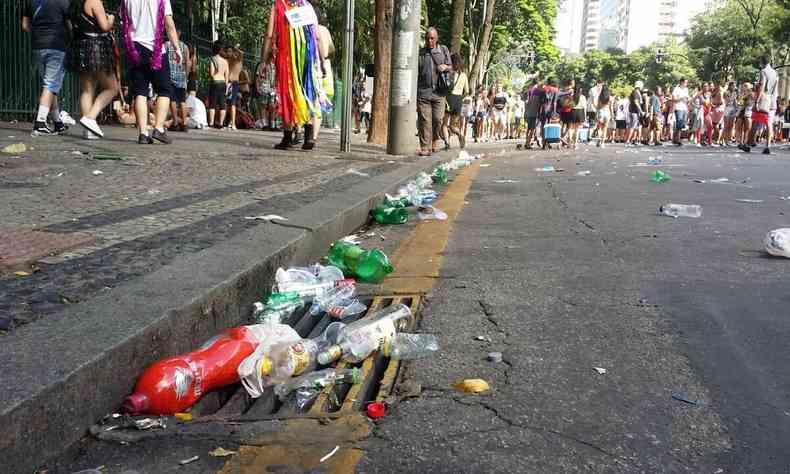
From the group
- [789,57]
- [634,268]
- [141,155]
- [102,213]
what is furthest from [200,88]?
[789,57]

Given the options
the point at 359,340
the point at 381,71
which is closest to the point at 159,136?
the point at 381,71

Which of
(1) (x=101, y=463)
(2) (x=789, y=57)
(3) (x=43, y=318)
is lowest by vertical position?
(1) (x=101, y=463)

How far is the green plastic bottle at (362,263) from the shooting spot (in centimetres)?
389

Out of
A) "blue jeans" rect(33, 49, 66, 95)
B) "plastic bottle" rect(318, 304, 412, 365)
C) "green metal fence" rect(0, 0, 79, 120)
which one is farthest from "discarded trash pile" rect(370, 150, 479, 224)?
"green metal fence" rect(0, 0, 79, 120)

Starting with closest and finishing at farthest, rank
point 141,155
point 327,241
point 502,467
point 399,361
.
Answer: point 502,467 < point 399,361 < point 327,241 < point 141,155

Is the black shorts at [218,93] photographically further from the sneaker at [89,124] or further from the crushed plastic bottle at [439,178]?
the crushed plastic bottle at [439,178]

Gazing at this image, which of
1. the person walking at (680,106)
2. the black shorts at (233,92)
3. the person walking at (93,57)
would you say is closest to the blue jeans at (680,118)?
the person walking at (680,106)

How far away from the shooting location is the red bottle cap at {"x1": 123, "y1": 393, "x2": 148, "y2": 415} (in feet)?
7.13

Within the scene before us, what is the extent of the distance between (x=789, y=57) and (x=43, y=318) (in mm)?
68124

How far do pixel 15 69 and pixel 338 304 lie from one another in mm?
11309

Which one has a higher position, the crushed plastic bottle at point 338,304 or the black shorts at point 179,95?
the black shorts at point 179,95

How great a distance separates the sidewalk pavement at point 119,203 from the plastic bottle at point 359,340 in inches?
31.0

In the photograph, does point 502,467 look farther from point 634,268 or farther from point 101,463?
point 634,268

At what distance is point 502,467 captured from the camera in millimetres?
1894
